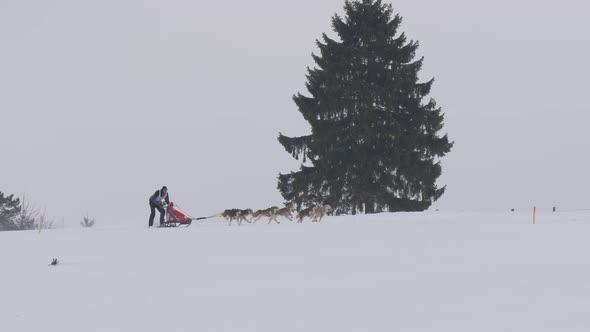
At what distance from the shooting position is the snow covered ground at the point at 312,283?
26.7 ft

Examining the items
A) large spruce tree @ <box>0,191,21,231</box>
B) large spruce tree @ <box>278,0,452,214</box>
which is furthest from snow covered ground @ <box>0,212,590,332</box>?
large spruce tree @ <box>0,191,21,231</box>

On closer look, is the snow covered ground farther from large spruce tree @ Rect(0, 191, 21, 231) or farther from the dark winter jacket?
large spruce tree @ Rect(0, 191, 21, 231)

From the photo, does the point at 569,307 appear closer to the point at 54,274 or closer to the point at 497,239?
the point at 497,239

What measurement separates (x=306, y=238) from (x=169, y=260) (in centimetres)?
435

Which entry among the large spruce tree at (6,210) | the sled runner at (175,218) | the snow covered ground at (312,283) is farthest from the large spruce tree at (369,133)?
the large spruce tree at (6,210)

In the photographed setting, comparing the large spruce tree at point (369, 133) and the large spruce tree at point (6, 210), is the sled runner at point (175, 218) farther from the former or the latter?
the large spruce tree at point (6, 210)

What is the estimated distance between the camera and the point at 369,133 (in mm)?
→ 29984

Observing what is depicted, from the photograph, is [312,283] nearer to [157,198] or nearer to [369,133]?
[157,198]

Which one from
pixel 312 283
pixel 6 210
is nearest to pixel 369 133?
pixel 312 283

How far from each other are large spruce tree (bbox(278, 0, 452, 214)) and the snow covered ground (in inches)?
529

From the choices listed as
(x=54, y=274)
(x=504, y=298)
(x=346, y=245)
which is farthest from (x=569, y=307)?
(x=54, y=274)

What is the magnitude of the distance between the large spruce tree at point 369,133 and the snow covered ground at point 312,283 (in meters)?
13.4

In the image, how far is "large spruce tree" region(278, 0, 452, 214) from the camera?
99.8 ft

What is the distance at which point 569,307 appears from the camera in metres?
8.15
